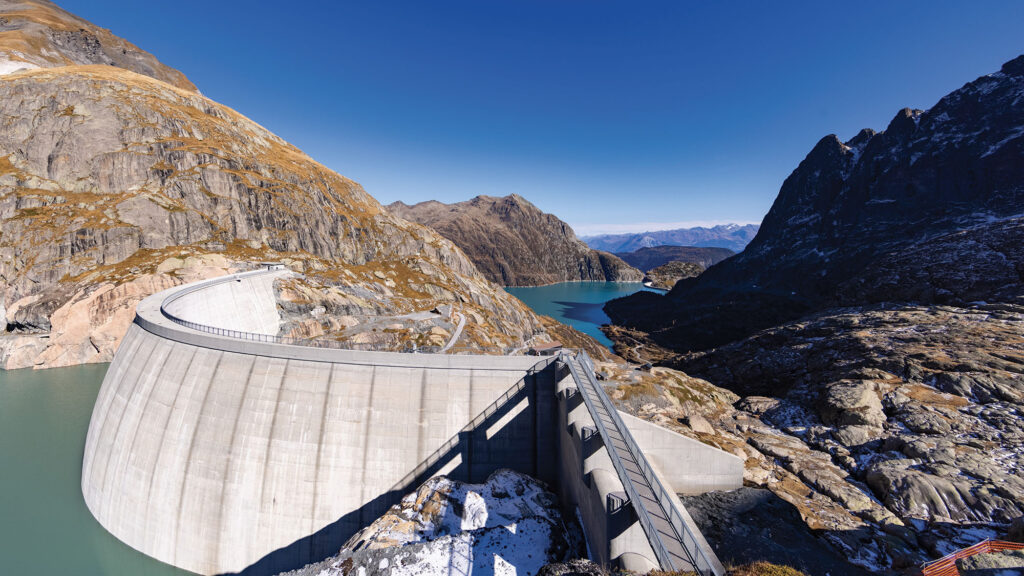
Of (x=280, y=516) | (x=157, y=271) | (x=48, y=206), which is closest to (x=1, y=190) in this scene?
(x=48, y=206)

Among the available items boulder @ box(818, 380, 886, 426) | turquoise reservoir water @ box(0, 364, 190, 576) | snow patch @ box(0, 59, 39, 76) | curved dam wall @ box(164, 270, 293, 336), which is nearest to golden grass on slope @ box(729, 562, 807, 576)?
boulder @ box(818, 380, 886, 426)

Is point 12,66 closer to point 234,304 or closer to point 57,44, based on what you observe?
point 57,44

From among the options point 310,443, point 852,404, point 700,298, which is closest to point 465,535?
point 310,443

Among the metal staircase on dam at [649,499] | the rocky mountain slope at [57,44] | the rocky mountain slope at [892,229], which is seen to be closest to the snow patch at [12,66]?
the rocky mountain slope at [57,44]

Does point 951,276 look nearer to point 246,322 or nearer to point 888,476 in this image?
point 888,476

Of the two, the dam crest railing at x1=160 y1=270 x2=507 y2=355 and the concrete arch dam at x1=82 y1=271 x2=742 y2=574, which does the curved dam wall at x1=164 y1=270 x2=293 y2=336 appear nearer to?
the dam crest railing at x1=160 y1=270 x2=507 y2=355
